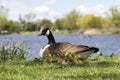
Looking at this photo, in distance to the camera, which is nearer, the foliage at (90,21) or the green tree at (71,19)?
the foliage at (90,21)

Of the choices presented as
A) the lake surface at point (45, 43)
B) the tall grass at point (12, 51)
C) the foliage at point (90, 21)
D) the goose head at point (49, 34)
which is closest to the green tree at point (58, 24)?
the foliage at point (90, 21)

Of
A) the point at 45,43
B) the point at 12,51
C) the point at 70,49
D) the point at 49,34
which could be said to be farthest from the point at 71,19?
the point at 70,49

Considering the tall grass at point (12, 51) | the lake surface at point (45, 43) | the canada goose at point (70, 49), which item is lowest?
the lake surface at point (45, 43)

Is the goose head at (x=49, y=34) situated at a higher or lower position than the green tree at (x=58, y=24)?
higher

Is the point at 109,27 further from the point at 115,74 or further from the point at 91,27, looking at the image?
the point at 115,74

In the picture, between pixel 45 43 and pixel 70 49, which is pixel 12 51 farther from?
pixel 45 43

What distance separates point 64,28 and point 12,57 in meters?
107

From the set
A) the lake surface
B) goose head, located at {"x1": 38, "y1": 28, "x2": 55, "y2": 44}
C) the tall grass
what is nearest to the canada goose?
goose head, located at {"x1": 38, "y1": 28, "x2": 55, "y2": 44}

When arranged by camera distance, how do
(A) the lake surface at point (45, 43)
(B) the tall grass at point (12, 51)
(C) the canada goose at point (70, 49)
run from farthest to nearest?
(A) the lake surface at point (45, 43), (B) the tall grass at point (12, 51), (C) the canada goose at point (70, 49)

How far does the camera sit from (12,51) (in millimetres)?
12266

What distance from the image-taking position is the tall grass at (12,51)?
11.8m

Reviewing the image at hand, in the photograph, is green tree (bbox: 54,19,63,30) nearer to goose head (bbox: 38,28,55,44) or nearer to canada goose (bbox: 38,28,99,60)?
goose head (bbox: 38,28,55,44)

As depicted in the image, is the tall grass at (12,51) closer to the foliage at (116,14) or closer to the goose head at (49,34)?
the goose head at (49,34)

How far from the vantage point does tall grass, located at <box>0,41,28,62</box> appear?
11.8m
